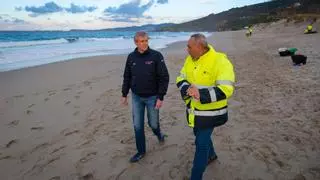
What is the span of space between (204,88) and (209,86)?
0.13 meters

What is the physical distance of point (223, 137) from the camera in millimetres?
5062

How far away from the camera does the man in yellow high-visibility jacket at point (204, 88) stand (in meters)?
2.81

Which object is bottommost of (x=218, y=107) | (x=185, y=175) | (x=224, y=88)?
(x=185, y=175)

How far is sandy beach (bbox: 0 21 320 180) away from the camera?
4.05 metres

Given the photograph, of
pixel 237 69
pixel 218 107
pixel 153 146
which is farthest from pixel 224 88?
pixel 237 69

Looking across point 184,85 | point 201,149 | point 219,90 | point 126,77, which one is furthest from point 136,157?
point 219,90

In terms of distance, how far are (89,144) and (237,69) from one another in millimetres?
8118

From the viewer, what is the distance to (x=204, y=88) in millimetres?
2881

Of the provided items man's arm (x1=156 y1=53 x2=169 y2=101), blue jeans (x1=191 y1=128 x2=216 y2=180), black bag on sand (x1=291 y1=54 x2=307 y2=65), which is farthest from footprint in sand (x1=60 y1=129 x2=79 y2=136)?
black bag on sand (x1=291 y1=54 x2=307 y2=65)

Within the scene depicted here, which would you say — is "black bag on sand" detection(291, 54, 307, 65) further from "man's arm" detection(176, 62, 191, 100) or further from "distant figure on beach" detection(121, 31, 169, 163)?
"man's arm" detection(176, 62, 191, 100)

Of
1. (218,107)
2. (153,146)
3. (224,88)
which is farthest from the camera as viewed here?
(153,146)

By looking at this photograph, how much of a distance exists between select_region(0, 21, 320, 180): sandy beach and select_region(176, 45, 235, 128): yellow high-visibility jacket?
119 cm

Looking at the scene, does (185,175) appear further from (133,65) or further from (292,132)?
(292,132)

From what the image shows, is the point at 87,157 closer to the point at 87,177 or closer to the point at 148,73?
the point at 87,177
